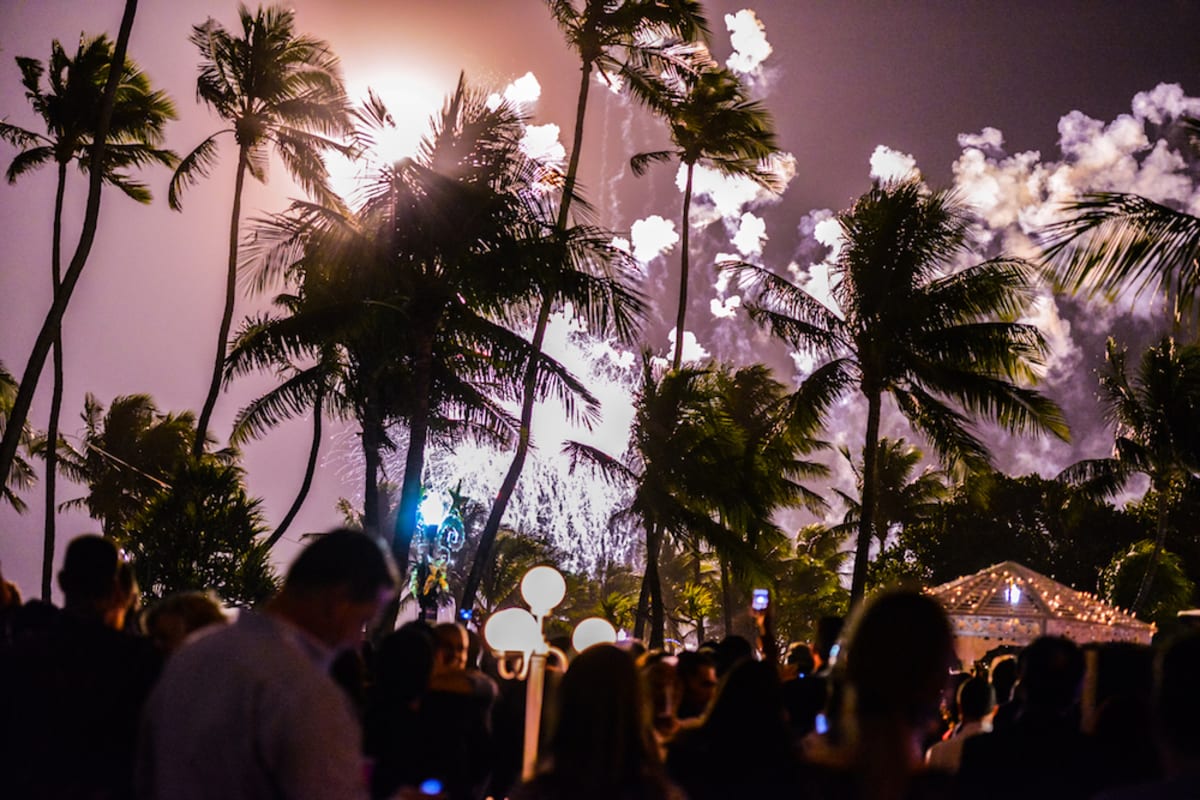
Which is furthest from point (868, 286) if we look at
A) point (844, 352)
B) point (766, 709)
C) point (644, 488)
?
point (766, 709)

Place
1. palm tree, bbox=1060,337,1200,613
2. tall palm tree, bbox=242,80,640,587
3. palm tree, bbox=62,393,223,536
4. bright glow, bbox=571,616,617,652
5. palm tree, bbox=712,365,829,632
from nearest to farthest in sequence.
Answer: bright glow, bbox=571,616,617,652 → tall palm tree, bbox=242,80,640,587 → palm tree, bbox=712,365,829,632 → palm tree, bbox=1060,337,1200,613 → palm tree, bbox=62,393,223,536

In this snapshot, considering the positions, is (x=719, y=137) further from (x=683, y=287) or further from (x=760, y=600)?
(x=760, y=600)

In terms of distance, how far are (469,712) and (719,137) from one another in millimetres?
26450

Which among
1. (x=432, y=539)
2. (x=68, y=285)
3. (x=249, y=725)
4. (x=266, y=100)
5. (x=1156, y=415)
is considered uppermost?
(x=266, y=100)

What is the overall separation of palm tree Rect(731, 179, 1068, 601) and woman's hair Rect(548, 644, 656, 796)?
66.3ft

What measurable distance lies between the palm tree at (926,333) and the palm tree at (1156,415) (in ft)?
47.1

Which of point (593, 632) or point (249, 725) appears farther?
point (593, 632)

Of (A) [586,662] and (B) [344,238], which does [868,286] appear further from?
(A) [586,662]

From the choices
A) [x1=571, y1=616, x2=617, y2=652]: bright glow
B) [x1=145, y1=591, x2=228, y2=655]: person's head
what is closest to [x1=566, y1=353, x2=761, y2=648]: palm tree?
[x1=571, y1=616, x2=617, y2=652]: bright glow

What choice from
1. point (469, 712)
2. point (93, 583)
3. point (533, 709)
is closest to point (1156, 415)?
point (533, 709)

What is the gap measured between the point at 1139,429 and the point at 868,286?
19.1m

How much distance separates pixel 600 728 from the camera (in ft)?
9.60

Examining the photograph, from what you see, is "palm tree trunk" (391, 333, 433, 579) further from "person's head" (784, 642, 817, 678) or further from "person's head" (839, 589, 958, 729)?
"person's head" (839, 589, 958, 729)

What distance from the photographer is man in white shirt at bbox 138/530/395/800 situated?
2.99 metres
